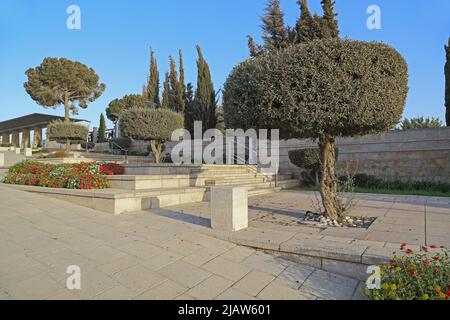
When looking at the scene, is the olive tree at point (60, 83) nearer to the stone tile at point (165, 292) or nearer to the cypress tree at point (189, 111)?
the cypress tree at point (189, 111)

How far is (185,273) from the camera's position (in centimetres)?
291

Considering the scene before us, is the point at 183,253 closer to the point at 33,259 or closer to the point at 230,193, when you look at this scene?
the point at 230,193

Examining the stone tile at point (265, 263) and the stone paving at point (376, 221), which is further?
the stone paving at point (376, 221)

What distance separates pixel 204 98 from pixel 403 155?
12454 mm

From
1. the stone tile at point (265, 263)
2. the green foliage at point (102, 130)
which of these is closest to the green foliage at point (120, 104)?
the green foliage at point (102, 130)

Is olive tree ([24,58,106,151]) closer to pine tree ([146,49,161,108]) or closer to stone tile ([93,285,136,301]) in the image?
pine tree ([146,49,161,108])

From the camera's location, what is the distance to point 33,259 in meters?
3.20

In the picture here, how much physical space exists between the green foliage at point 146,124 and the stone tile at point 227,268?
29.0ft

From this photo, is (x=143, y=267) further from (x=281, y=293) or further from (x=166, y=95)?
(x=166, y=95)

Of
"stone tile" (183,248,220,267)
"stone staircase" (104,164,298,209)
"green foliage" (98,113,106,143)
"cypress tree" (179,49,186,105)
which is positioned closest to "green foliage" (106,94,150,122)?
"green foliage" (98,113,106,143)

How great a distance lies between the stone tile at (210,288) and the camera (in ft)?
8.27

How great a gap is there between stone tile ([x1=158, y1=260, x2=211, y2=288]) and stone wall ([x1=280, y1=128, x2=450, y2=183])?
25.7 ft
